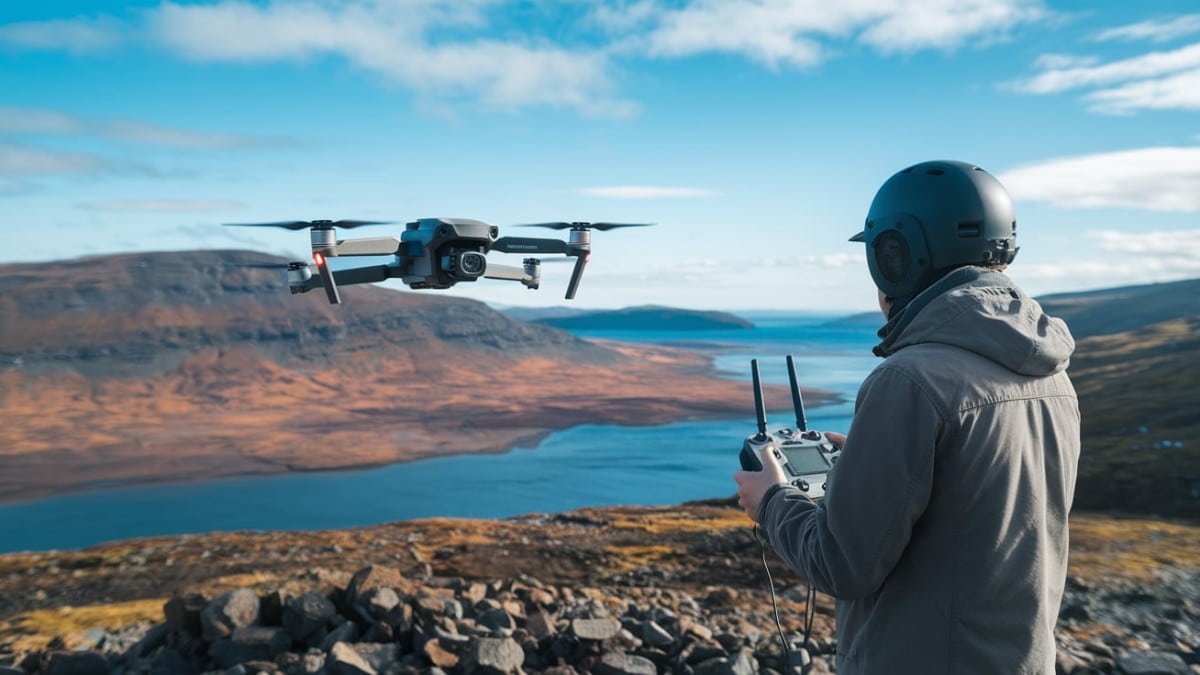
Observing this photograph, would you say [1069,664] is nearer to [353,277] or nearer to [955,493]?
[955,493]

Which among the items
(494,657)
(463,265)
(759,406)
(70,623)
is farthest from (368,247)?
(70,623)

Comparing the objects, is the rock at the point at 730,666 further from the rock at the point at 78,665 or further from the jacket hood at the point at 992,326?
the rock at the point at 78,665

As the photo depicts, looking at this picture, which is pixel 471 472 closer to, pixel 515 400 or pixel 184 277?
pixel 515 400

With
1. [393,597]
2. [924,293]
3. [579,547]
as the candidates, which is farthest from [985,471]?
[579,547]

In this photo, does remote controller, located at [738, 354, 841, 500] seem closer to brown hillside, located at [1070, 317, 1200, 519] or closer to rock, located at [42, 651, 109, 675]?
rock, located at [42, 651, 109, 675]

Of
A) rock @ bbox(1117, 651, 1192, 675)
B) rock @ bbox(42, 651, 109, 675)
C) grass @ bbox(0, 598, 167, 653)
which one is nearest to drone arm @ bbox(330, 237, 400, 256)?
rock @ bbox(42, 651, 109, 675)
